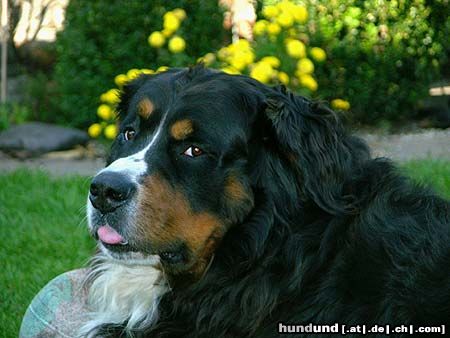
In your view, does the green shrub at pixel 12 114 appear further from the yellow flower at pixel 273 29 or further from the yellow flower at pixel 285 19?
the yellow flower at pixel 285 19

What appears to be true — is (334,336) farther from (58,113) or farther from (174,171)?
(58,113)

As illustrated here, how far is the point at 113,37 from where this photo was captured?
10.7 meters

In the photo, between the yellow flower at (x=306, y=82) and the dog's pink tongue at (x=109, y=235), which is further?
the yellow flower at (x=306, y=82)

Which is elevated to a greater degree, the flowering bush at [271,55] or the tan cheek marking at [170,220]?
the tan cheek marking at [170,220]

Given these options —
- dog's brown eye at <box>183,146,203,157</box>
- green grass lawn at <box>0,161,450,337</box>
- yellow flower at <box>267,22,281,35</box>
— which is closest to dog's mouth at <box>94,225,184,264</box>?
dog's brown eye at <box>183,146,203,157</box>

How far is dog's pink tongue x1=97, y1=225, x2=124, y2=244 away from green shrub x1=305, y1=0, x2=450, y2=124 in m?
6.73

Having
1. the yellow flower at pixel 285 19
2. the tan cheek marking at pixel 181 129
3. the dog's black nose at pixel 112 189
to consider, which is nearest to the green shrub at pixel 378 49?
the yellow flower at pixel 285 19

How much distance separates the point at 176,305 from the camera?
378 cm

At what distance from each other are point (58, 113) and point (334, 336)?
30.4ft

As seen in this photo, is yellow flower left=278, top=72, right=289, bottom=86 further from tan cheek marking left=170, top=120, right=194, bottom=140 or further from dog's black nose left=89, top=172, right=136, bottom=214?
dog's black nose left=89, top=172, right=136, bottom=214

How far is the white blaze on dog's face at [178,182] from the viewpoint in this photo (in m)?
3.55

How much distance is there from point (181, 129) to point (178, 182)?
23cm

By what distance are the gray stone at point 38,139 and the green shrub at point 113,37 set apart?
1.62 feet

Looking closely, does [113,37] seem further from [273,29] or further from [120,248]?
[120,248]
